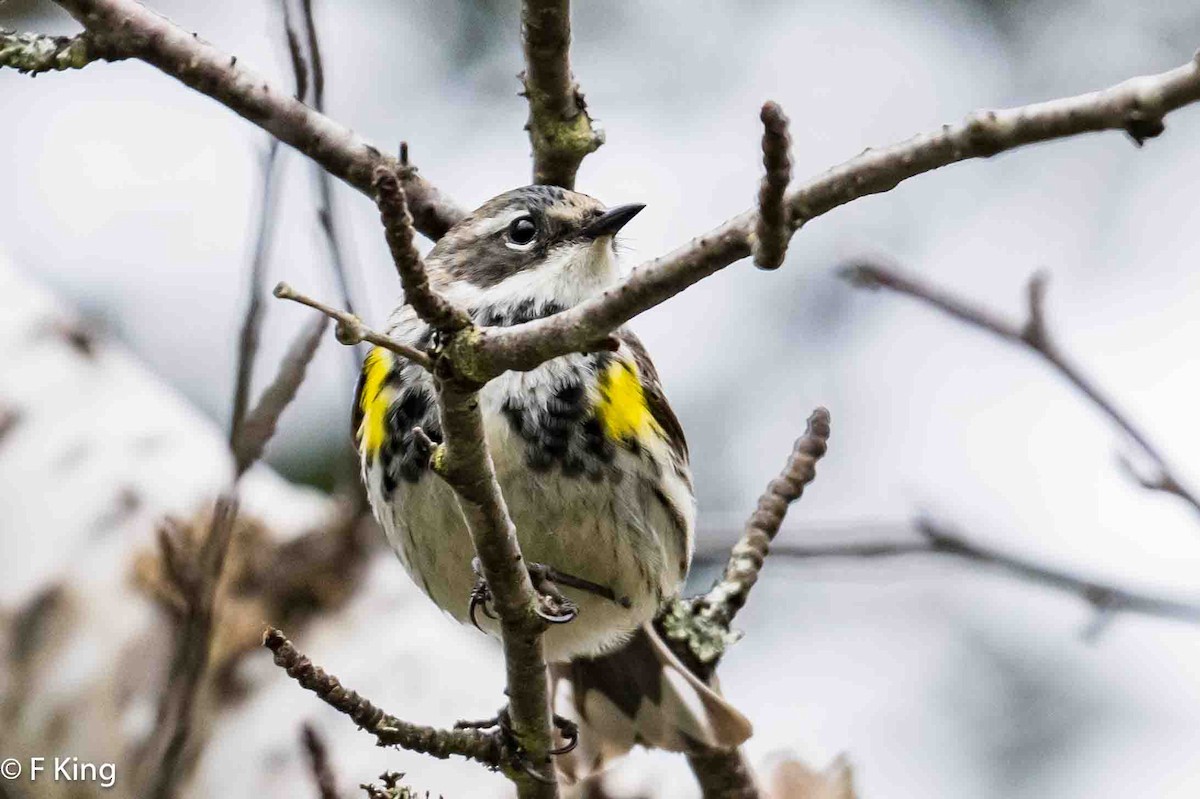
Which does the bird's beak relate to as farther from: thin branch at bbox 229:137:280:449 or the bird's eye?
thin branch at bbox 229:137:280:449

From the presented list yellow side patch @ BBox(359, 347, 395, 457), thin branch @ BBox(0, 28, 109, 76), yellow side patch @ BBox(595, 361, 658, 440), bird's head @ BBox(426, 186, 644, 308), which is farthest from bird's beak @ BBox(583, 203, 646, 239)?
thin branch @ BBox(0, 28, 109, 76)

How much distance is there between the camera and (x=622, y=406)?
4148 mm

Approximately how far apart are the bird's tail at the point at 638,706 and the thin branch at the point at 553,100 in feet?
4.97

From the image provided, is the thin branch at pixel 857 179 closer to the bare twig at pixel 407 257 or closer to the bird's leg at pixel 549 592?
the bare twig at pixel 407 257

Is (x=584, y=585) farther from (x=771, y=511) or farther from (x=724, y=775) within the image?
(x=724, y=775)

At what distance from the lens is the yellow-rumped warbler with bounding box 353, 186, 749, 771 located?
13.0ft

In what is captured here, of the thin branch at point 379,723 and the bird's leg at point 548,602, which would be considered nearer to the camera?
the thin branch at point 379,723

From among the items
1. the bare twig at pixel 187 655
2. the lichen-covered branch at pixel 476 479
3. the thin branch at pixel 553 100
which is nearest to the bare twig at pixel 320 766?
the bare twig at pixel 187 655

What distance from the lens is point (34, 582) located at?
468 cm

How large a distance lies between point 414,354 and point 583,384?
1.59 metres

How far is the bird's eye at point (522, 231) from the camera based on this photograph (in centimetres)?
477

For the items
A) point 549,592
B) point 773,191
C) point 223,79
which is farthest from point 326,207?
point 773,191

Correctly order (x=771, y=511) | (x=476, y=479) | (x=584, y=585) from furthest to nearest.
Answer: (x=771, y=511)
(x=584, y=585)
(x=476, y=479)

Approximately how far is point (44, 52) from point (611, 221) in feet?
5.77
